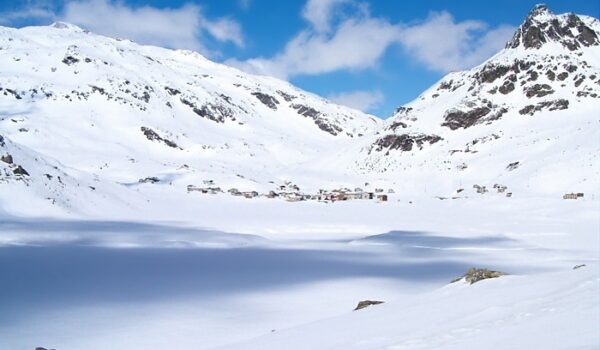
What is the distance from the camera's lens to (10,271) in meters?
18.7

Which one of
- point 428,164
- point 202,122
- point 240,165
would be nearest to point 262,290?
point 428,164

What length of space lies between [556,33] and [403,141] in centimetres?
5312

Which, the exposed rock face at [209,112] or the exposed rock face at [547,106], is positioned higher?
the exposed rock face at [209,112]

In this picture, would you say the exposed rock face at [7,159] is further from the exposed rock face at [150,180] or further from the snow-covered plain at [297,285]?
the exposed rock face at [150,180]

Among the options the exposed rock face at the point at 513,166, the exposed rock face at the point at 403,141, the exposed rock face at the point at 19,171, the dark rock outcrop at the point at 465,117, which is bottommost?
the exposed rock face at the point at 19,171

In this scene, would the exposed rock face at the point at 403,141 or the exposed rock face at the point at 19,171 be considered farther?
the exposed rock face at the point at 403,141

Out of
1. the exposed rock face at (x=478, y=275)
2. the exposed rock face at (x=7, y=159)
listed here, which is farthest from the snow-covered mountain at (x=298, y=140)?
the exposed rock face at (x=478, y=275)

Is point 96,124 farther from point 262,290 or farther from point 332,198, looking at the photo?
point 262,290

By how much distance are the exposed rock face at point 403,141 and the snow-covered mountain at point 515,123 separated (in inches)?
8.6

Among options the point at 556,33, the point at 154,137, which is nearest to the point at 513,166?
the point at 556,33

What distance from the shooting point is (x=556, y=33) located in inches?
5261

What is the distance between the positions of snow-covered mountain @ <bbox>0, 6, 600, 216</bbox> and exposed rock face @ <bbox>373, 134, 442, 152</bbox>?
346 millimetres

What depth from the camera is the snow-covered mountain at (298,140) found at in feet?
207

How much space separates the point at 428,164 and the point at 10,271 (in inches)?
3473
